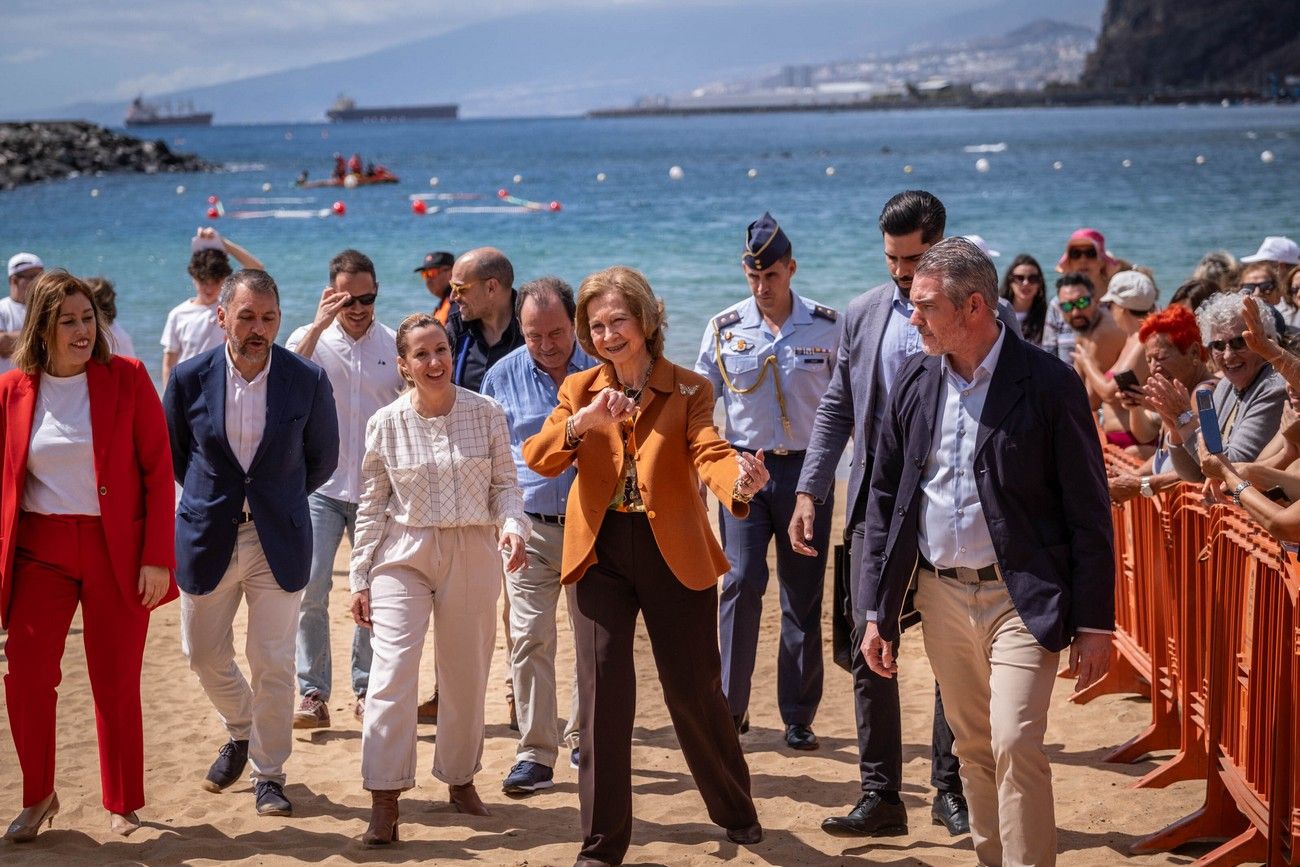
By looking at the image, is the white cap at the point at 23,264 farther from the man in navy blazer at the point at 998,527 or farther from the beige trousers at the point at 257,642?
the man in navy blazer at the point at 998,527

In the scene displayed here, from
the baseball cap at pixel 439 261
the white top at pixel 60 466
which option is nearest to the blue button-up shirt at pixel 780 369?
the baseball cap at pixel 439 261

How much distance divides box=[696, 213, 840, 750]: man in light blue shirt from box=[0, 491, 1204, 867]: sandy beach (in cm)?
33

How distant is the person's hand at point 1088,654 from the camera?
3.95 meters

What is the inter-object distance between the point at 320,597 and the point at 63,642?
60.7 inches

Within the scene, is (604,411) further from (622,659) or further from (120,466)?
(120,466)

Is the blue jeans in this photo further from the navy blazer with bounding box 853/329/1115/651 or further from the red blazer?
the navy blazer with bounding box 853/329/1115/651

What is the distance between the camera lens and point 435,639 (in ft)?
17.5

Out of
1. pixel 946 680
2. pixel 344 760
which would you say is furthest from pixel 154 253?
pixel 946 680

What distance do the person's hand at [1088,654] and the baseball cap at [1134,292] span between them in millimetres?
4435

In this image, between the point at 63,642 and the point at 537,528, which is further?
the point at 537,528

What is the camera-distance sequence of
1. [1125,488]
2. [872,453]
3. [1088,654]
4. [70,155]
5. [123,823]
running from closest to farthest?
[1088,654] → [872,453] → [123,823] → [1125,488] → [70,155]

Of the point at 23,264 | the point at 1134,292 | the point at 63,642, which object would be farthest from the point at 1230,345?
the point at 23,264

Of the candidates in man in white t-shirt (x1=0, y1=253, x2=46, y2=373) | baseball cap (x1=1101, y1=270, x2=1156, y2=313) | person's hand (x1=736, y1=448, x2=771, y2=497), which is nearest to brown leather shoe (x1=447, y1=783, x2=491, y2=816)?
person's hand (x1=736, y1=448, x2=771, y2=497)

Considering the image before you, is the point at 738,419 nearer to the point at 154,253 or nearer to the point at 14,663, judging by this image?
the point at 14,663
